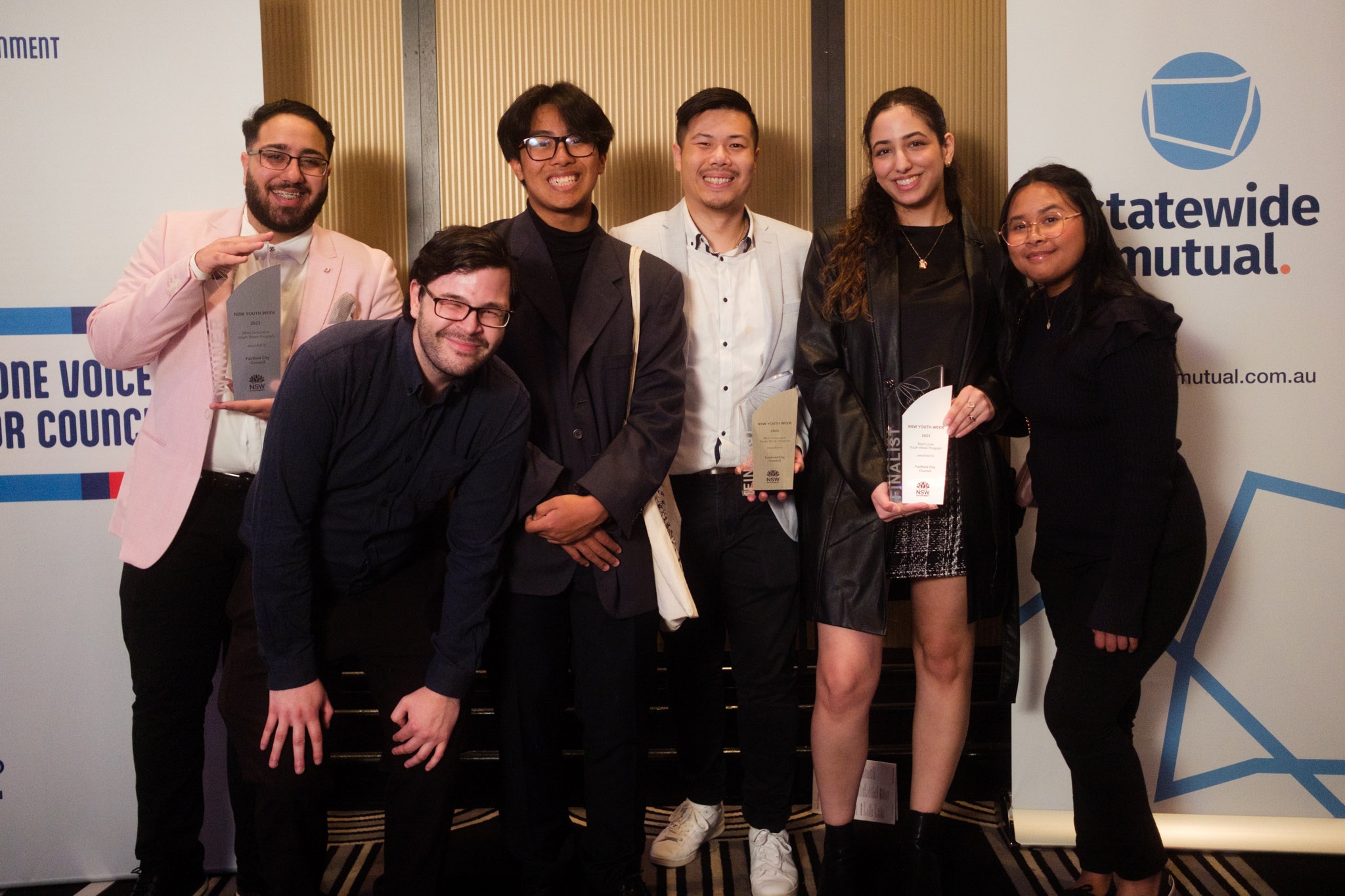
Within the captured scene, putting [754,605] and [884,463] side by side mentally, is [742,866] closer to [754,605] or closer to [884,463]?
[754,605]

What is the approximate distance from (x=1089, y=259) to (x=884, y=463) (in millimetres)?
617

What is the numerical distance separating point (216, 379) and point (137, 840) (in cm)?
112

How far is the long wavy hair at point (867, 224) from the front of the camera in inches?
81.0

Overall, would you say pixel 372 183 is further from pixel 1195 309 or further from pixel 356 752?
pixel 1195 309

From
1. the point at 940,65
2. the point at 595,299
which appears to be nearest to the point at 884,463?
the point at 595,299

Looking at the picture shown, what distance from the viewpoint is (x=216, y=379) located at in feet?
6.72

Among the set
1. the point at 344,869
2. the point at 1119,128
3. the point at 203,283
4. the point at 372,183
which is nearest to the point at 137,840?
the point at 344,869

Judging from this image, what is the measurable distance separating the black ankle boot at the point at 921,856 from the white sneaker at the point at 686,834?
1.69 ft

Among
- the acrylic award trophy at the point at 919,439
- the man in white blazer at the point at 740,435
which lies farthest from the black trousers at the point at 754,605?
the acrylic award trophy at the point at 919,439

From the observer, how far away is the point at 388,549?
1.84 metres

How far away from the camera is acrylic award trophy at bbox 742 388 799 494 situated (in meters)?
2.10

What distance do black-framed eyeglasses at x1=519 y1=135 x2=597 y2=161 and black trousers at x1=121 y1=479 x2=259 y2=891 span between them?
1024 mm

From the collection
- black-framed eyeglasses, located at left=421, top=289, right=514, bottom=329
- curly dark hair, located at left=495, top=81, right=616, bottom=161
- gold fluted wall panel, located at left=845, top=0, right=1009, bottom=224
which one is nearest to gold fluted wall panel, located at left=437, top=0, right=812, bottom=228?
gold fluted wall panel, located at left=845, top=0, right=1009, bottom=224

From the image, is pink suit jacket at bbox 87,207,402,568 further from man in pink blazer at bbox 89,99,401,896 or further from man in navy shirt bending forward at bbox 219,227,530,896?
man in navy shirt bending forward at bbox 219,227,530,896
